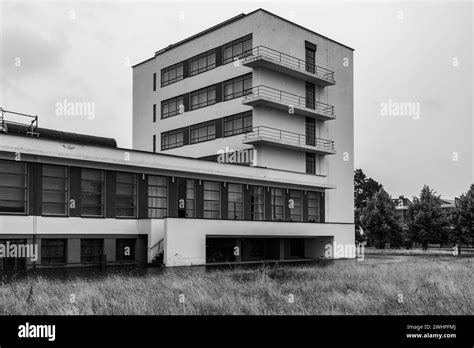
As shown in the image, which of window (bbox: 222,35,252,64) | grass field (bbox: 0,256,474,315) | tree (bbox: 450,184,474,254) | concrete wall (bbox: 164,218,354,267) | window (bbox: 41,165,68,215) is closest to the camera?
grass field (bbox: 0,256,474,315)

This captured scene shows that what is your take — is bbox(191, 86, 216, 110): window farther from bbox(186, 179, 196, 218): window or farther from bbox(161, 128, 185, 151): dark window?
bbox(186, 179, 196, 218): window

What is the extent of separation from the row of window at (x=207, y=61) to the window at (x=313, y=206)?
12.7m

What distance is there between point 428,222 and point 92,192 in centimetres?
4042

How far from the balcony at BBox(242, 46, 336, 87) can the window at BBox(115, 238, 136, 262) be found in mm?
17753

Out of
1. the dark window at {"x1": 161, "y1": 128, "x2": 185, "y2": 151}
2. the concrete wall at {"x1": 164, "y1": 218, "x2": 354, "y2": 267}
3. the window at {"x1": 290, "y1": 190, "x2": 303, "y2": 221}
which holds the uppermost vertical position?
the dark window at {"x1": 161, "y1": 128, "x2": 185, "y2": 151}

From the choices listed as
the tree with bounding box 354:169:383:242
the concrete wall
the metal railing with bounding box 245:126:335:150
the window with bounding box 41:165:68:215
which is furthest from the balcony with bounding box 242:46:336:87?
the tree with bounding box 354:169:383:242

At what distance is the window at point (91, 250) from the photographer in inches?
1233

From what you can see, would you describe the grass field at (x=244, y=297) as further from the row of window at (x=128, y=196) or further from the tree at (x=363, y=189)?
the tree at (x=363, y=189)

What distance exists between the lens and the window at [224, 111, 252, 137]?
1779 inches

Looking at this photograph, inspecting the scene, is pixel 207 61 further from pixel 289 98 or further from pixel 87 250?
pixel 87 250

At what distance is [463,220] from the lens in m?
58.1

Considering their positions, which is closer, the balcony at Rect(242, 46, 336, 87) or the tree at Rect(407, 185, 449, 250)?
the balcony at Rect(242, 46, 336, 87)

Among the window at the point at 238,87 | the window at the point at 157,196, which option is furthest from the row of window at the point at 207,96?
the window at the point at 157,196
